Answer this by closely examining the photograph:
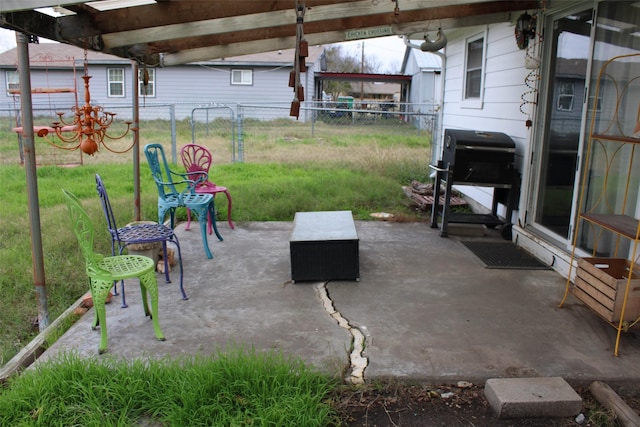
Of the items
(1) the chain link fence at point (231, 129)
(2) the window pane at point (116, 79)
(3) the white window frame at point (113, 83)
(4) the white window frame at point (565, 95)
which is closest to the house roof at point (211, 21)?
(4) the white window frame at point (565, 95)

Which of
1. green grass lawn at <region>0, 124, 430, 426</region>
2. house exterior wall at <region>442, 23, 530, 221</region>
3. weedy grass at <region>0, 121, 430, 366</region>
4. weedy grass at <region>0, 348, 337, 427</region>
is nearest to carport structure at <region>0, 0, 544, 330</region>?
house exterior wall at <region>442, 23, 530, 221</region>

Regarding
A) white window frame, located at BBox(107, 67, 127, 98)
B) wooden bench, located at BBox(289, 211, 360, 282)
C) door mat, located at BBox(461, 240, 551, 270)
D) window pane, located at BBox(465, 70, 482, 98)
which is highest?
white window frame, located at BBox(107, 67, 127, 98)

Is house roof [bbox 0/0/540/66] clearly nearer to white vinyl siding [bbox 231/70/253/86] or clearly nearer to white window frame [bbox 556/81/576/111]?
white window frame [bbox 556/81/576/111]

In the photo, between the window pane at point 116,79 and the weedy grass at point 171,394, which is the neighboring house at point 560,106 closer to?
the weedy grass at point 171,394

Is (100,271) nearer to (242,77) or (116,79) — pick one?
(242,77)

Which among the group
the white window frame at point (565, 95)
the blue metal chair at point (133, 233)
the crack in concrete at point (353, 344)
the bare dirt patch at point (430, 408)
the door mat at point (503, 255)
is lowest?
the bare dirt patch at point (430, 408)

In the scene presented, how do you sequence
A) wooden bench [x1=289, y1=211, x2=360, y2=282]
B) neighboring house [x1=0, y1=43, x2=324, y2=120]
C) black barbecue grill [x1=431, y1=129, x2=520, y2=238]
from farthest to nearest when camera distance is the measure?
neighboring house [x1=0, y1=43, x2=324, y2=120] < black barbecue grill [x1=431, y1=129, x2=520, y2=238] < wooden bench [x1=289, y1=211, x2=360, y2=282]

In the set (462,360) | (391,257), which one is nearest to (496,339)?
(462,360)

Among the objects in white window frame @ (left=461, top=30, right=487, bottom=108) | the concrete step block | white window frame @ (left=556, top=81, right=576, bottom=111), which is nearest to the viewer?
the concrete step block

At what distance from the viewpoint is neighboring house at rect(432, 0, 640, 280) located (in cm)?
377

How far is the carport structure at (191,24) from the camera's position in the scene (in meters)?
3.17

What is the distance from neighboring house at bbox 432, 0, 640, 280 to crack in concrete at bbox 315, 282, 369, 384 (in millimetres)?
2103

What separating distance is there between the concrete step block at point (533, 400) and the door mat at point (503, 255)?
84.8 inches

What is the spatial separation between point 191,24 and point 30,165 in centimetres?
159
